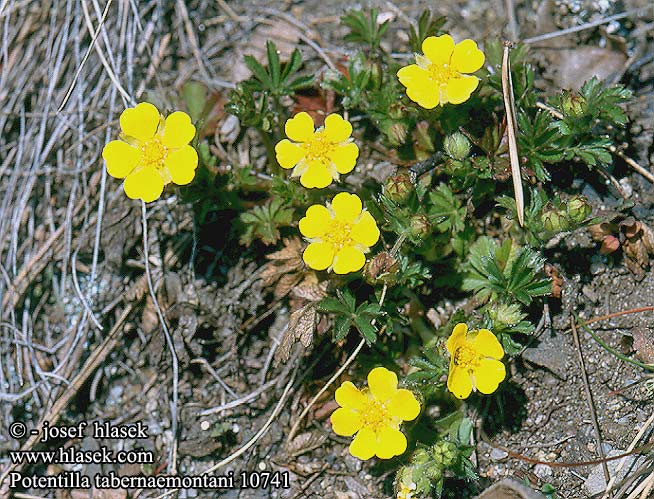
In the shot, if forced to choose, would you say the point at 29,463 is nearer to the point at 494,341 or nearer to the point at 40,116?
the point at 40,116

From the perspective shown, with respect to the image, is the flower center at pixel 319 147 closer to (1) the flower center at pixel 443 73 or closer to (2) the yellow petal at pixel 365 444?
(1) the flower center at pixel 443 73

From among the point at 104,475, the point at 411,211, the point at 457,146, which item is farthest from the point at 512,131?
the point at 104,475

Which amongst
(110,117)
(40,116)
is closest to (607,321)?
(110,117)

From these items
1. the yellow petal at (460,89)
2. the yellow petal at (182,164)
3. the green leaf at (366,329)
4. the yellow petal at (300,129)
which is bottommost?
the green leaf at (366,329)

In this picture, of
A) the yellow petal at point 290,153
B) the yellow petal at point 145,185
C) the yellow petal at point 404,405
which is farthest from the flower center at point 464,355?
the yellow petal at point 145,185

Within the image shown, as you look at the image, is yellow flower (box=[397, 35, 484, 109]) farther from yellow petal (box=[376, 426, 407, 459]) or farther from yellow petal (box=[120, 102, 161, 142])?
yellow petal (box=[376, 426, 407, 459])

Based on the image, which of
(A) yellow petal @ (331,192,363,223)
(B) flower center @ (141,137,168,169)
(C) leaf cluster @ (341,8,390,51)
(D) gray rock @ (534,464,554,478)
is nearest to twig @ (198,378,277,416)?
(A) yellow petal @ (331,192,363,223)
